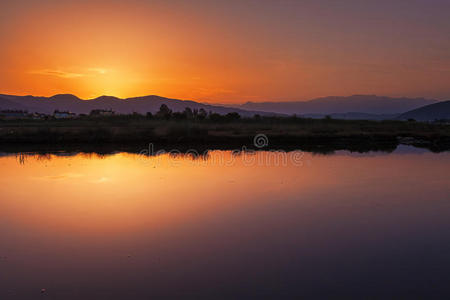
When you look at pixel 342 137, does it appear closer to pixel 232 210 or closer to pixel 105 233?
pixel 232 210

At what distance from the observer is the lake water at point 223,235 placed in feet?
16.8

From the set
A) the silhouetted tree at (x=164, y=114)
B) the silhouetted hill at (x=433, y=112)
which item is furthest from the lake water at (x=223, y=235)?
the silhouetted hill at (x=433, y=112)

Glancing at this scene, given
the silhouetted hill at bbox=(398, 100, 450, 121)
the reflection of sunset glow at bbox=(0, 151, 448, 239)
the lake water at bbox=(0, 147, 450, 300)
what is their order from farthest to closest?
the silhouetted hill at bbox=(398, 100, 450, 121) < the reflection of sunset glow at bbox=(0, 151, 448, 239) < the lake water at bbox=(0, 147, 450, 300)

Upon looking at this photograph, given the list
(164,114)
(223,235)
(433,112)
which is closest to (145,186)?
(223,235)

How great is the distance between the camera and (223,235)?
23.8 feet

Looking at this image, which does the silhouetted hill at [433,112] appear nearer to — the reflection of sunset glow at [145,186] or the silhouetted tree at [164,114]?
the silhouetted tree at [164,114]

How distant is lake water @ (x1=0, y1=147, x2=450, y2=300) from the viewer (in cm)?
513

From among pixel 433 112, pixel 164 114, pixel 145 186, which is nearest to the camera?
pixel 145 186

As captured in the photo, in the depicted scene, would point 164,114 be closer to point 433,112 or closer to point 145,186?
point 145,186

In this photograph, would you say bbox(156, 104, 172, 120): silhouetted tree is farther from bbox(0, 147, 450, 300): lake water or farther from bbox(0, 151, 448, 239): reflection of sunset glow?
bbox(0, 147, 450, 300): lake water

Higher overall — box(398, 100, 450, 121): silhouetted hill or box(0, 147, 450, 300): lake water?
box(398, 100, 450, 121): silhouetted hill

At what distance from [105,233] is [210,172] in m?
7.71

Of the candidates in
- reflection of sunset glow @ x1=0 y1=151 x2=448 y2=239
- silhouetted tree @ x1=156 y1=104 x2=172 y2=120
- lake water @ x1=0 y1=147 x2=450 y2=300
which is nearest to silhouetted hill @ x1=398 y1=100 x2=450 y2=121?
silhouetted tree @ x1=156 y1=104 x2=172 y2=120

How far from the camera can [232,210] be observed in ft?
29.9
